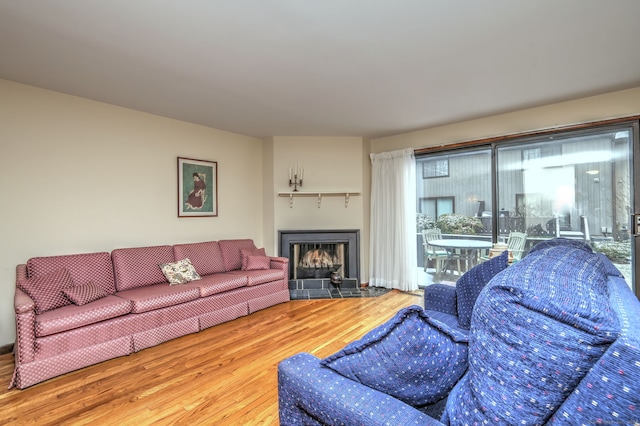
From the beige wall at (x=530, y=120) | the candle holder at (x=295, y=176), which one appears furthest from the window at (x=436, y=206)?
the candle holder at (x=295, y=176)

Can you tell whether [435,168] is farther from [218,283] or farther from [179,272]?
[179,272]

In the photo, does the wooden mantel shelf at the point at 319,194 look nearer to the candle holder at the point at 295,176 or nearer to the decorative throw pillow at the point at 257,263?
the candle holder at the point at 295,176

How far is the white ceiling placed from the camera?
190cm

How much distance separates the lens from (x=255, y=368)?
8.16ft

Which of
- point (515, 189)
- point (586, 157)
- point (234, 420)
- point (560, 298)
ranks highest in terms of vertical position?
point (586, 157)

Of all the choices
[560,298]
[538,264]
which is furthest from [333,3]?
[560,298]

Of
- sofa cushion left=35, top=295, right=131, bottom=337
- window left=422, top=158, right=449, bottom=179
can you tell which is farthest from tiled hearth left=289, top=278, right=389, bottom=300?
sofa cushion left=35, top=295, right=131, bottom=337

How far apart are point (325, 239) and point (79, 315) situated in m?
3.13

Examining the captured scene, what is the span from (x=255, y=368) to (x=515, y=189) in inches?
146

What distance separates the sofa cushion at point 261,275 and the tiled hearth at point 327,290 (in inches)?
20.0

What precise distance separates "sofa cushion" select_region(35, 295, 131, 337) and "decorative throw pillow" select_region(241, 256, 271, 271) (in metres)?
1.65

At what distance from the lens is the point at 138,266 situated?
345 centimetres

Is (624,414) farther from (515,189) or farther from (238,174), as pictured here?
(238,174)

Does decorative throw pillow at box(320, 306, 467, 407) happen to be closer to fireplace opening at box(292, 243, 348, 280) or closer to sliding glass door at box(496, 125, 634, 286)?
sliding glass door at box(496, 125, 634, 286)
